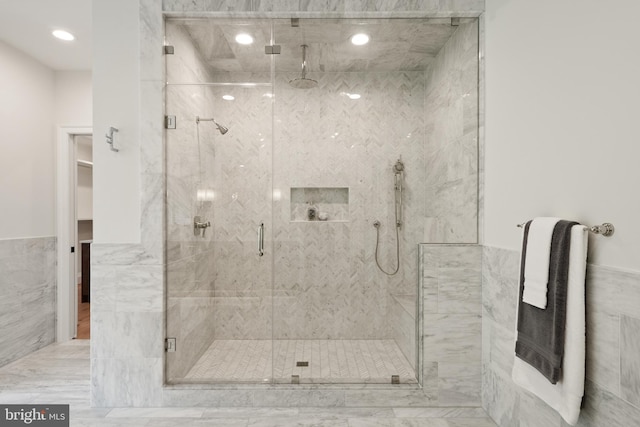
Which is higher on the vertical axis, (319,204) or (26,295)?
(319,204)

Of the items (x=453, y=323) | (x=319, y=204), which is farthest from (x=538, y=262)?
(x=319, y=204)

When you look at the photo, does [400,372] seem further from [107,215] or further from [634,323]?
[107,215]

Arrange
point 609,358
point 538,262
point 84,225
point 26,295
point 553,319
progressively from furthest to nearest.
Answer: point 84,225 → point 26,295 → point 538,262 → point 553,319 → point 609,358

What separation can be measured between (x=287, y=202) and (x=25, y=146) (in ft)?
8.24

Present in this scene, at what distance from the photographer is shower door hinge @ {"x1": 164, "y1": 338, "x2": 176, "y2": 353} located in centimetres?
230

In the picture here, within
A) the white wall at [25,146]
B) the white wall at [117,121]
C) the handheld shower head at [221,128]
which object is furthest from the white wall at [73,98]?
the handheld shower head at [221,128]

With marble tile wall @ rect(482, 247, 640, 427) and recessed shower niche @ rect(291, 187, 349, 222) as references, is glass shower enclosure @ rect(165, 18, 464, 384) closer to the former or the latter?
recessed shower niche @ rect(291, 187, 349, 222)

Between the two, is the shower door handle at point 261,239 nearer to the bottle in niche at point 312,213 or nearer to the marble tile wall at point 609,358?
the bottle in niche at point 312,213

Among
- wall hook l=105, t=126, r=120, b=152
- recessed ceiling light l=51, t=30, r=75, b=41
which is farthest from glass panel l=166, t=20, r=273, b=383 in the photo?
recessed ceiling light l=51, t=30, r=75, b=41

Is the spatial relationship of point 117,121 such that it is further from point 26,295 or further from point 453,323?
point 453,323

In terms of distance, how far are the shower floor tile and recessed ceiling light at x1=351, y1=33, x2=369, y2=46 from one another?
6.83 feet

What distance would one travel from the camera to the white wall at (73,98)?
346 centimetres

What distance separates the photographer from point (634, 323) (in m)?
1.24
